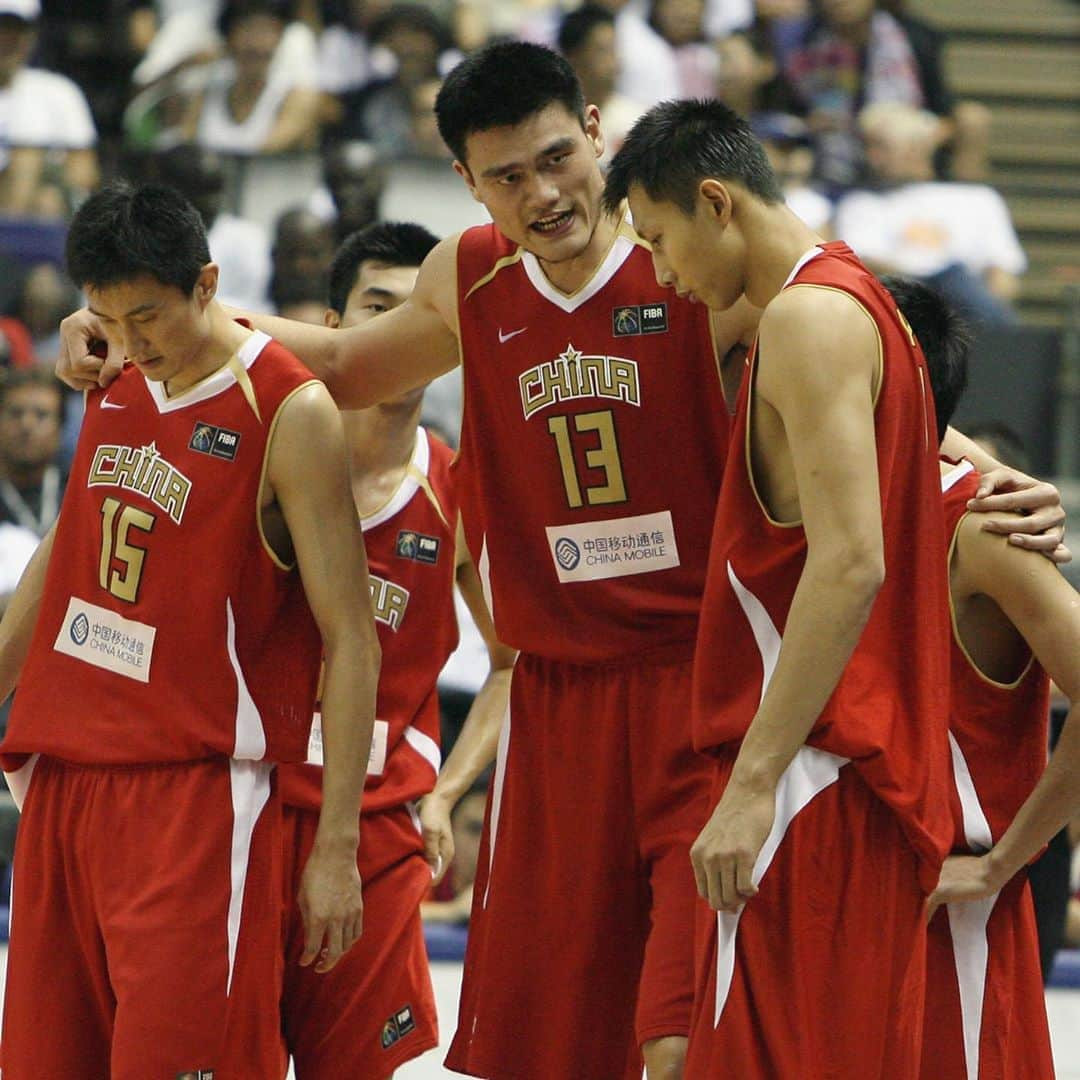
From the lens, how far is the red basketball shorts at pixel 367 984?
4043 mm

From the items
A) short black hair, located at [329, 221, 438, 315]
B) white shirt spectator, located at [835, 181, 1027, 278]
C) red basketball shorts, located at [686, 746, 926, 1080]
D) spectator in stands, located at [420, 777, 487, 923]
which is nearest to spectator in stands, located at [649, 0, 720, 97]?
white shirt spectator, located at [835, 181, 1027, 278]

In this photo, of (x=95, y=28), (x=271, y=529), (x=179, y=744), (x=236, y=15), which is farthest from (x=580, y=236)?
(x=95, y=28)

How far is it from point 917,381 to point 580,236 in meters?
0.87

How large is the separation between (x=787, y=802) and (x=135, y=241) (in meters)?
1.45

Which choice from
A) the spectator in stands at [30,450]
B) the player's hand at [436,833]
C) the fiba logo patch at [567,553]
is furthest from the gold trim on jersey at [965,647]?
A: the spectator in stands at [30,450]

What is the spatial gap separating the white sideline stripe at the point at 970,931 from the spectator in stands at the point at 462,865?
3470 millimetres

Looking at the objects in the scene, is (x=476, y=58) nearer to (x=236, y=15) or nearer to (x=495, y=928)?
(x=495, y=928)

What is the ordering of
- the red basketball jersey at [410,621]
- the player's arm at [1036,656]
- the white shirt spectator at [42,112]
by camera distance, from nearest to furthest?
the player's arm at [1036,656], the red basketball jersey at [410,621], the white shirt spectator at [42,112]

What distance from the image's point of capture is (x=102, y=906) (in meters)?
3.56

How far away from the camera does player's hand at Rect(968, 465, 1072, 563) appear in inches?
135

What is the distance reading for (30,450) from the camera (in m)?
7.49

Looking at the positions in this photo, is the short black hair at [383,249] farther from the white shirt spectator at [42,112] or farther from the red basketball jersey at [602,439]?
the white shirt spectator at [42,112]

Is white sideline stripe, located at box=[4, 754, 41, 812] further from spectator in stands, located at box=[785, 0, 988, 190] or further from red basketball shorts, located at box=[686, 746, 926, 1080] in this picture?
spectator in stands, located at box=[785, 0, 988, 190]

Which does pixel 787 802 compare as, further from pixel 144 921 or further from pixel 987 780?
pixel 144 921
